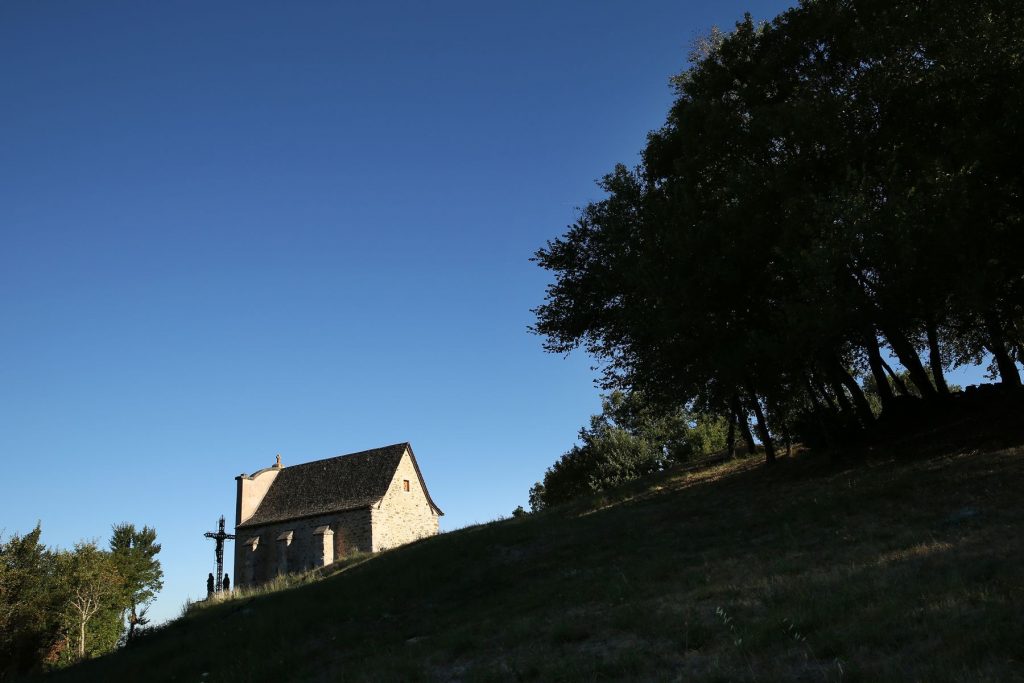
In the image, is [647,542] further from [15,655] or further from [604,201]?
[15,655]

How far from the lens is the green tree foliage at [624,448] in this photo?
50750mm

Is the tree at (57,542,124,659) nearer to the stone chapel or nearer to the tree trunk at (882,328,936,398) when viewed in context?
the stone chapel

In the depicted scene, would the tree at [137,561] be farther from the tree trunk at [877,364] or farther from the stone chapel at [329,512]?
the tree trunk at [877,364]

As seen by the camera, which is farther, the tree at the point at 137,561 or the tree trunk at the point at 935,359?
the tree at the point at 137,561

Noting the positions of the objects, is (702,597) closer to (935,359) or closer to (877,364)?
(877,364)

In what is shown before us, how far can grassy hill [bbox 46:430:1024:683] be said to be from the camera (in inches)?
260

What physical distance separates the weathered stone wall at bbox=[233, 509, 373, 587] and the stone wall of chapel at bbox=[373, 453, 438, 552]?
3.48ft

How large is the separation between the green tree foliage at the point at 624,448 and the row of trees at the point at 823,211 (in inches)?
1064

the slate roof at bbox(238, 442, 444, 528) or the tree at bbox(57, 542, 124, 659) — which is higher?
the slate roof at bbox(238, 442, 444, 528)

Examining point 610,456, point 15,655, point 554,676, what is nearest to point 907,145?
point 554,676

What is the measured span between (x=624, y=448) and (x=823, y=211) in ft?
125

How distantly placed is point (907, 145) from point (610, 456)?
37.3 metres

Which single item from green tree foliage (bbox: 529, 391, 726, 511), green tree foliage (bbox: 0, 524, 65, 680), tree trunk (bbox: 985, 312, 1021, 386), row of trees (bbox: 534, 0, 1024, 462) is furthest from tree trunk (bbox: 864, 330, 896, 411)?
green tree foliage (bbox: 0, 524, 65, 680)

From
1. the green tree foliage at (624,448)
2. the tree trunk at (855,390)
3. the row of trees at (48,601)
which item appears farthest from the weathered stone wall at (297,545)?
the tree trunk at (855,390)
